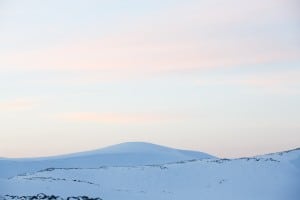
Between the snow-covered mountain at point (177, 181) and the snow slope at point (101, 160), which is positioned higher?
the snow slope at point (101, 160)

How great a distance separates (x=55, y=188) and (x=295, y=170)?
675 inches

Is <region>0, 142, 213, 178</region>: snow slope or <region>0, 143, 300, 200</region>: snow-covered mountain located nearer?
<region>0, 143, 300, 200</region>: snow-covered mountain

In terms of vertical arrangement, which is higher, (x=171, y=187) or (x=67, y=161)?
(x=67, y=161)

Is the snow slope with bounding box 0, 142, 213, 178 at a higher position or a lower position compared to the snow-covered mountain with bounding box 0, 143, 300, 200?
higher

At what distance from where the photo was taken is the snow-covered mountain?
3200cm

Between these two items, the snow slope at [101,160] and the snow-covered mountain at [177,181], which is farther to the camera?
the snow slope at [101,160]

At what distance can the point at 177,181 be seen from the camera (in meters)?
38.3

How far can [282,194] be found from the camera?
119 ft

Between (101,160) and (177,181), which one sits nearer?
(177,181)

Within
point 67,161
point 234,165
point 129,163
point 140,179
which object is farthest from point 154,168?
point 67,161

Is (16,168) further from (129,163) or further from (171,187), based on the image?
(171,187)

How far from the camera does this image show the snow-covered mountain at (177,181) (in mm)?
32000

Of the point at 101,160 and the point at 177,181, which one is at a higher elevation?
the point at 101,160

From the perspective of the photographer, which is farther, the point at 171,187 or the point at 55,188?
the point at 171,187
